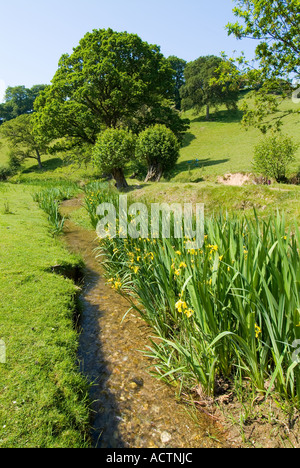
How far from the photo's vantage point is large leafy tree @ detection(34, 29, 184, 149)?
51.8 ft

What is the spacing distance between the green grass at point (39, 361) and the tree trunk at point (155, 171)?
11047 mm

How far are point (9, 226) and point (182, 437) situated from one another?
5911 millimetres

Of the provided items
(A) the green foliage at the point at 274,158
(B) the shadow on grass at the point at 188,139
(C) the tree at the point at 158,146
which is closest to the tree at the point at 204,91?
(B) the shadow on grass at the point at 188,139

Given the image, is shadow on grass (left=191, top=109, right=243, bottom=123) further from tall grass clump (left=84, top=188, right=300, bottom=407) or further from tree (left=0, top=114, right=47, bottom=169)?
tall grass clump (left=84, top=188, right=300, bottom=407)

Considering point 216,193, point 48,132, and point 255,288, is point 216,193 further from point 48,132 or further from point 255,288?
point 48,132

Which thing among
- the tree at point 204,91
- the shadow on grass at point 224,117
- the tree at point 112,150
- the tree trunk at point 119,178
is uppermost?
the tree at point 204,91

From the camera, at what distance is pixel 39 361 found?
2342 millimetres

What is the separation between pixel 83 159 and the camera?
18984 millimetres

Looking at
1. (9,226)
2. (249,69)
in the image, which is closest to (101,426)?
(9,226)

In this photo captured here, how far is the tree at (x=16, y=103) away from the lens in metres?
57.9

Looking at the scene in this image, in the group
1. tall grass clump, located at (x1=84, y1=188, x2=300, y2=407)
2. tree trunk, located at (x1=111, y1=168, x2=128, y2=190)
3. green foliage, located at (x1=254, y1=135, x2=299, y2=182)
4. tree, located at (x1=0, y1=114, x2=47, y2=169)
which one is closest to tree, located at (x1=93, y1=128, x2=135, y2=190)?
tree trunk, located at (x1=111, y1=168, x2=128, y2=190)

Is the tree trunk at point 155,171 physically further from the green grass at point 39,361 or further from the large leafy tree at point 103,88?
the green grass at point 39,361

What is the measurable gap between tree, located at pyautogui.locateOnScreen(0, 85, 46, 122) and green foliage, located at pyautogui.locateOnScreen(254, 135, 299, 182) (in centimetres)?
6251
